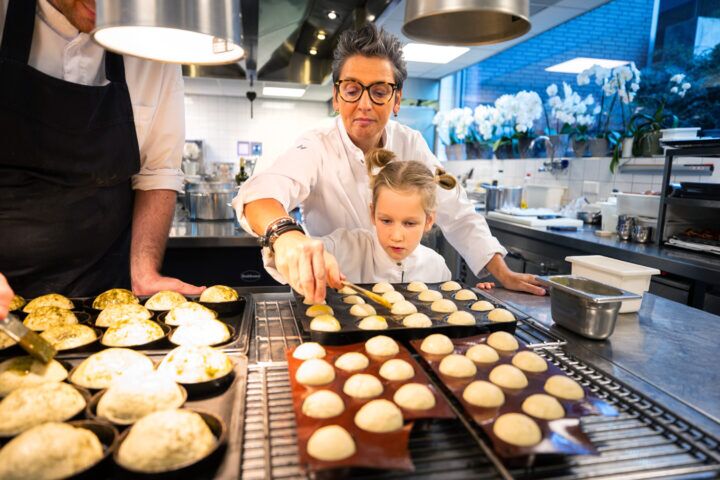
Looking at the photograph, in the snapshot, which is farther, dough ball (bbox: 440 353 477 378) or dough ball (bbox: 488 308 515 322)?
dough ball (bbox: 488 308 515 322)

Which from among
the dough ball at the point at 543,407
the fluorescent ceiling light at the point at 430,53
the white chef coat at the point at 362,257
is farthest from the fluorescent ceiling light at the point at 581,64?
the dough ball at the point at 543,407

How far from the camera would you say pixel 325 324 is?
117cm

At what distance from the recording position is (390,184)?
5.72 feet

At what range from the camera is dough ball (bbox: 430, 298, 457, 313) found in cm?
137

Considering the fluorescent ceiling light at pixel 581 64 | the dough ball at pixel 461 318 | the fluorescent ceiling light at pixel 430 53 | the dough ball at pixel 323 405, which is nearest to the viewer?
the dough ball at pixel 323 405

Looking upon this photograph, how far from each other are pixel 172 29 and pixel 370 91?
92cm

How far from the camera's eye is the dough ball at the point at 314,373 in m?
→ 0.93

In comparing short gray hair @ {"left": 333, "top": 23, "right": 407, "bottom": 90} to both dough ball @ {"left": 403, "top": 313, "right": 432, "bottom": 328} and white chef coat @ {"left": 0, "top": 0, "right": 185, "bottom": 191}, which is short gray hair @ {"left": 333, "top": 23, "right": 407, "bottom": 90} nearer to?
white chef coat @ {"left": 0, "top": 0, "right": 185, "bottom": 191}

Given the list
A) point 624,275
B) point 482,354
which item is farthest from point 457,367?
point 624,275

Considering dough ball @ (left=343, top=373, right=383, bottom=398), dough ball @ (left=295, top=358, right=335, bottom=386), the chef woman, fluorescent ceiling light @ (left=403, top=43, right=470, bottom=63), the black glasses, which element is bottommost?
dough ball @ (left=343, top=373, right=383, bottom=398)

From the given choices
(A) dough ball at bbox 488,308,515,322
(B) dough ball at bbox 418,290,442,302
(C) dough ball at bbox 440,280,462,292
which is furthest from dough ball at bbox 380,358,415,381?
(C) dough ball at bbox 440,280,462,292

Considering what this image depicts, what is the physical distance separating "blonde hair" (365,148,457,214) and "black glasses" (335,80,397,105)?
0.20 metres

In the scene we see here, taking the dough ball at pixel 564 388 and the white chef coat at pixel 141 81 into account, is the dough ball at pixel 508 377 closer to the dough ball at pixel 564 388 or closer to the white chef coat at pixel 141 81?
the dough ball at pixel 564 388

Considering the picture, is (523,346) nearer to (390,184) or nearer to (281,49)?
(390,184)
